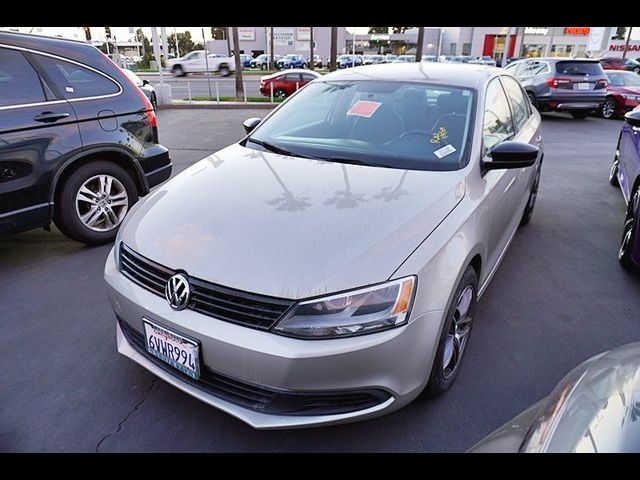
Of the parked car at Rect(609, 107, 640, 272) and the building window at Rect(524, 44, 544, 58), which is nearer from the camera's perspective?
the parked car at Rect(609, 107, 640, 272)

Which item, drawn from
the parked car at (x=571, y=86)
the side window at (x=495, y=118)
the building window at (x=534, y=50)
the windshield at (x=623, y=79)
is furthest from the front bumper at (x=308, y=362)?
the building window at (x=534, y=50)

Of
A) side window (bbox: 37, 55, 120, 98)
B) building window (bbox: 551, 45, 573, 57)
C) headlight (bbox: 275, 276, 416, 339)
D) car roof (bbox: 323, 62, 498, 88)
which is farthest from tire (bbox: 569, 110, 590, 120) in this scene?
building window (bbox: 551, 45, 573, 57)

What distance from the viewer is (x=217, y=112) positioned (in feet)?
42.3

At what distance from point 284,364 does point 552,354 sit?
5.94 ft

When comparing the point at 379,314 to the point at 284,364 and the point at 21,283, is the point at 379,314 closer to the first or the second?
the point at 284,364

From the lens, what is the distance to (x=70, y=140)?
3574 mm

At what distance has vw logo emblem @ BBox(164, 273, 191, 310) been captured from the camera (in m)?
1.83

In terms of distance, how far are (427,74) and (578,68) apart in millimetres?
10757

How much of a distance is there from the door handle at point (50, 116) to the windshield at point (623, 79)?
1356 centimetres

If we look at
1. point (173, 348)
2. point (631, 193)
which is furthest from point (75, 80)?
point (631, 193)

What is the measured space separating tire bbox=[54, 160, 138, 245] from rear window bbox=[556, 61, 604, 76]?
11.5 metres

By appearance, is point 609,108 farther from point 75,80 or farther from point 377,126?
point 75,80

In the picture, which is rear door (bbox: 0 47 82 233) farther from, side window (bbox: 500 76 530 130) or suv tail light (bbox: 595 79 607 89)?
suv tail light (bbox: 595 79 607 89)

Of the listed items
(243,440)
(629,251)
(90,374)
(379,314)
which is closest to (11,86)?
(90,374)
